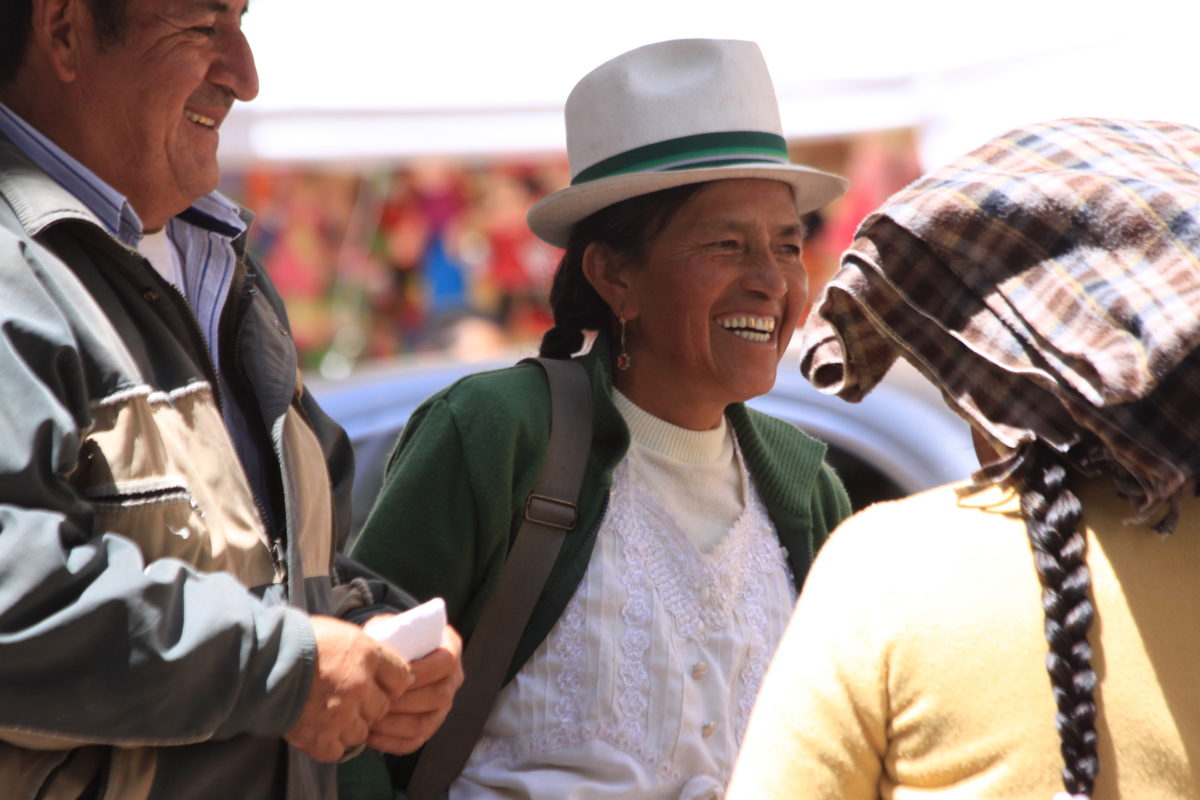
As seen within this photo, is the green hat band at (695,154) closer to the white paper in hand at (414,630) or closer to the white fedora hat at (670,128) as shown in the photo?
the white fedora hat at (670,128)

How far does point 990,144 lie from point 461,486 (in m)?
1.13

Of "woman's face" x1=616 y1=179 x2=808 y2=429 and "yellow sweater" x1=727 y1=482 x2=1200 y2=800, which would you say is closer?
"yellow sweater" x1=727 y1=482 x2=1200 y2=800

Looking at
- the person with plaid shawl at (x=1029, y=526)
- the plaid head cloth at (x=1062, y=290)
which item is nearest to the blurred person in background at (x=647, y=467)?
the person with plaid shawl at (x=1029, y=526)

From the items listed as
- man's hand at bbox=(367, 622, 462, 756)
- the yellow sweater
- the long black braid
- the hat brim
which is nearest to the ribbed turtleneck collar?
the hat brim

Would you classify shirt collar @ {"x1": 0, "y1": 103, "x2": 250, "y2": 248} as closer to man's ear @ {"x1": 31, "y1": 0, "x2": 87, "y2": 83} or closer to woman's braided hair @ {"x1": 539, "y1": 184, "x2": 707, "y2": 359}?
man's ear @ {"x1": 31, "y1": 0, "x2": 87, "y2": 83}

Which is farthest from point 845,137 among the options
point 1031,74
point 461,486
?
point 461,486

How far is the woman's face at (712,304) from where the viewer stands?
2.48 m

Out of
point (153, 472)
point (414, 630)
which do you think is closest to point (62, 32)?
point (153, 472)

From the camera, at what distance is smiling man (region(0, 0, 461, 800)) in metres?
1.29

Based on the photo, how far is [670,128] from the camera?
2.55 metres

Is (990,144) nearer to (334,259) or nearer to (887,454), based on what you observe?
(887,454)

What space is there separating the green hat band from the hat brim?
3cm

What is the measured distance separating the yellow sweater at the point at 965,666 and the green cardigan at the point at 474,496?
0.87 metres

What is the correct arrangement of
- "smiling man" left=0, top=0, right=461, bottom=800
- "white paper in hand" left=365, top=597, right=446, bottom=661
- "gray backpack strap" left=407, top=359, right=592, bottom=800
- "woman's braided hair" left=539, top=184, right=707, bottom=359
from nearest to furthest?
"smiling man" left=0, top=0, right=461, bottom=800 < "white paper in hand" left=365, top=597, right=446, bottom=661 < "gray backpack strap" left=407, top=359, right=592, bottom=800 < "woman's braided hair" left=539, top=184, right=707, bottom=359
